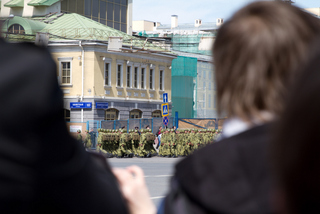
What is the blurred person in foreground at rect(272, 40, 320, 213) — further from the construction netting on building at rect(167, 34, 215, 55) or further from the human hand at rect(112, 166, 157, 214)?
the construction netting on building at rect(167, 34, 215, 55)

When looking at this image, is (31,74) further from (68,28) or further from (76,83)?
(68,28)

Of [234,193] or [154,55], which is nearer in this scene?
[234,193]

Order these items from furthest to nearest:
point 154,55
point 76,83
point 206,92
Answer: point 206,92 → point 154,55 → point 76,83

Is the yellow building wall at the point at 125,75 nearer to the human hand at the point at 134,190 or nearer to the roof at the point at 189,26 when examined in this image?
the human hand at the point at 134,190

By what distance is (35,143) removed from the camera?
1097 mm

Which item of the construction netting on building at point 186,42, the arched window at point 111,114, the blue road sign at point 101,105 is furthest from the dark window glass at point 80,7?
the construction netting on building at point 186,42

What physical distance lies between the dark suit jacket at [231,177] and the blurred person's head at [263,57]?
189mm

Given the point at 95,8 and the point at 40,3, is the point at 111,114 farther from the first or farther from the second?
the point at 95,8

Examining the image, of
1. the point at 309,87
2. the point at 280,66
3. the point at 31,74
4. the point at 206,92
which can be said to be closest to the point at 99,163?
the point at 31,74

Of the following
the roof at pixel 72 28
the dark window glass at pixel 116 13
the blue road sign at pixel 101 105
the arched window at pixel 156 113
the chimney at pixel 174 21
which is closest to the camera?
the blue road sign at pixel 101 105

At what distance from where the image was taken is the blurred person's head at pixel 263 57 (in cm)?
144

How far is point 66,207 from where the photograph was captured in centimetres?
118

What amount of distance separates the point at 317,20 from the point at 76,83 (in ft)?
130

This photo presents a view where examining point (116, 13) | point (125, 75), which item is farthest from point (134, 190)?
point (116, 13)
